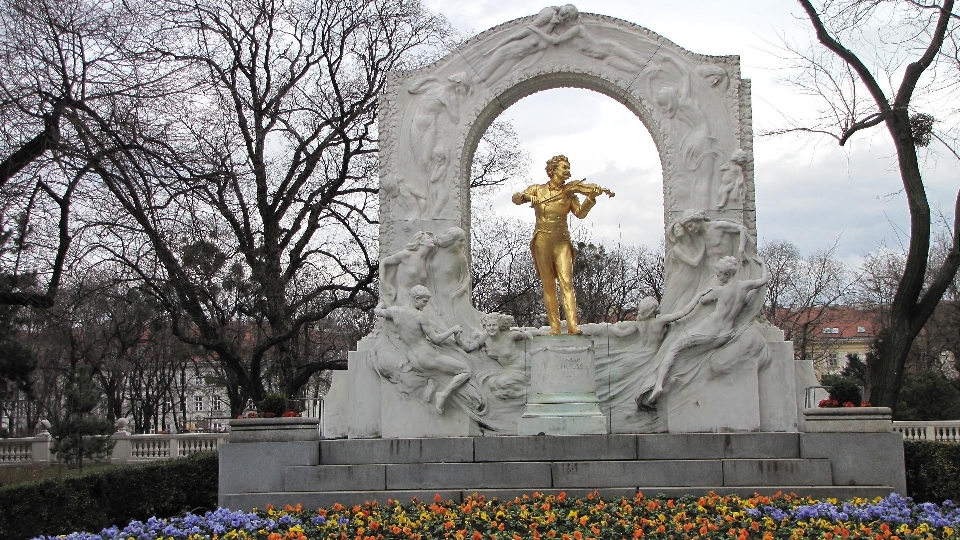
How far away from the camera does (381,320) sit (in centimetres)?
1168

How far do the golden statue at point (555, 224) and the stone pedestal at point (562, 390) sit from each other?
28.8 inches

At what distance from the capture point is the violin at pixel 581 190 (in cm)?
1177

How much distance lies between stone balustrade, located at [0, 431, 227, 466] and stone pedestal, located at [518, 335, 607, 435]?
11.6 m

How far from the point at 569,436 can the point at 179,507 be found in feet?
16.6

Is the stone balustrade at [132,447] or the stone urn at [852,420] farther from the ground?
the stone urn at [852,420]

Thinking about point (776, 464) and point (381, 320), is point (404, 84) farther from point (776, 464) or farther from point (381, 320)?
point (776, 464)

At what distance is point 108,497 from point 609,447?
5.44 m

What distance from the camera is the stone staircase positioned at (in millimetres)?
9531

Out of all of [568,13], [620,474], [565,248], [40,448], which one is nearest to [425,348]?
[565,248]

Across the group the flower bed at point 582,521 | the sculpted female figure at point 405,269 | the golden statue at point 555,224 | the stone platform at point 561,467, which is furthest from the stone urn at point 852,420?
the sculpted female figure at point 405,269

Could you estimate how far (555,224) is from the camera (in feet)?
39.5

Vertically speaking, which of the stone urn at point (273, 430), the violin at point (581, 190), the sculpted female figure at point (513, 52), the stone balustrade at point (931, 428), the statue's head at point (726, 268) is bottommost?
the stone balustrade at point (931, 428)

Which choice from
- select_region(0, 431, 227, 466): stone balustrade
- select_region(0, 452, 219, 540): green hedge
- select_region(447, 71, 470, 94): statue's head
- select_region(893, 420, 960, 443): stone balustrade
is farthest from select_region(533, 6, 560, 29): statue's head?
select_region(0, 431, 227, 466): stone balustrade

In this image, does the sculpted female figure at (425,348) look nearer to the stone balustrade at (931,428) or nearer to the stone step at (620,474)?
the stone step at (620,474)
